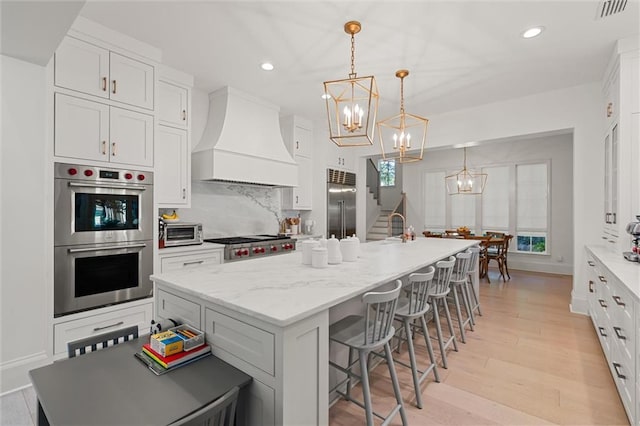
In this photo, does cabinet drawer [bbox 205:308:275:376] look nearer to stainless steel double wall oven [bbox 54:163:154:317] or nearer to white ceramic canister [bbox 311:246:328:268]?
white ceramic canister [bbox 311:246:328:268]

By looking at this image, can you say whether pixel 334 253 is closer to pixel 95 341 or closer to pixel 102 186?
pixel 95 341

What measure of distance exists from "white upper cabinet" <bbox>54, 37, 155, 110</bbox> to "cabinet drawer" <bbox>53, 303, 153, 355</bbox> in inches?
77.5

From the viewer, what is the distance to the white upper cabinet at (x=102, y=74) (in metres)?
2.62

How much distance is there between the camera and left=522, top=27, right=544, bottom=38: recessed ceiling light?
280 centimetres

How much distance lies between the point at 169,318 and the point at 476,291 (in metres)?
3.79

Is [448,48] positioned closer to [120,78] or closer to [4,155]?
[120,78]

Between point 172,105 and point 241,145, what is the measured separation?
3.05 ft

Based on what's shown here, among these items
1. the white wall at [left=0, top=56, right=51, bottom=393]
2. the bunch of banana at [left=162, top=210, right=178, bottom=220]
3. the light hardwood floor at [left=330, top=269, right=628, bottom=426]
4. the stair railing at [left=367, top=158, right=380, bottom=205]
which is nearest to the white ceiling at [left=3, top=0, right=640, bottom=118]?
the white wall at [left=0, top=56, right=51, bottom=393]

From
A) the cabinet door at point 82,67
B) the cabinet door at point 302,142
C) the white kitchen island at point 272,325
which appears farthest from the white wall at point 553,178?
the cabinet door at point 82,67

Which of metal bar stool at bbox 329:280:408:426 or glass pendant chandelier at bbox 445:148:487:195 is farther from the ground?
glass pendant chandelier at bbox 445:148:487:195

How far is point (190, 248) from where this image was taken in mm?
3535

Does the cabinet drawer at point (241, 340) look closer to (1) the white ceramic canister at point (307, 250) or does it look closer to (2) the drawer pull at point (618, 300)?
(1) the white ceramic canister at point (307, 250)

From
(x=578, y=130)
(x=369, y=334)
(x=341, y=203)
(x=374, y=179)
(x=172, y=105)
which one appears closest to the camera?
(x=369, y=334)

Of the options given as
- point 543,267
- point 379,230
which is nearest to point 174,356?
point 379,230
